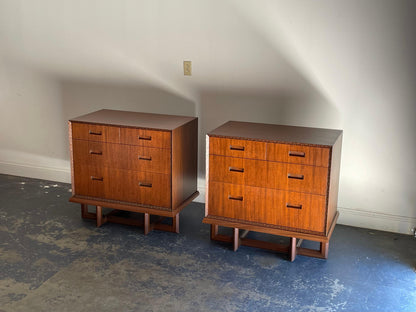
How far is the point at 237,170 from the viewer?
3066 mm

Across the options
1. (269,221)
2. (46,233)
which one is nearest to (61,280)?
(46,233)

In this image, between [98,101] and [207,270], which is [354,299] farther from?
[98,101]

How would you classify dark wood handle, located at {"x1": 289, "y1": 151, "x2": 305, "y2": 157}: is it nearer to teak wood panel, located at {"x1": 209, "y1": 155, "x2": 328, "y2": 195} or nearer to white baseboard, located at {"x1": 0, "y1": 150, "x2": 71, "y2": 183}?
teak wood panel, located at {"x1": 209, "y1": 155, "x2": 328, "y2": 195}

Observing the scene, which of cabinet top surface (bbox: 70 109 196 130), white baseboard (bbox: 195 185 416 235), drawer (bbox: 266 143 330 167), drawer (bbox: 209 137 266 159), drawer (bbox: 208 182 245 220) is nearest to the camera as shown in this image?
drawer (bbox: 266 143 330 167)

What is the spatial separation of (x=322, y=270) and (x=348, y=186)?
31.5 inches

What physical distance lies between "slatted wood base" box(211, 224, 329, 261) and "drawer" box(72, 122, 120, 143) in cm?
87

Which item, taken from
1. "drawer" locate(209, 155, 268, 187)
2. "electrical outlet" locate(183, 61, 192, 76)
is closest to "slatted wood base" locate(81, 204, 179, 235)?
"drawer" locate(209, 155, 268, 187)

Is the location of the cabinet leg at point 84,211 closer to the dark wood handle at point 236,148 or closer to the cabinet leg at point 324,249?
the dark wood handle at point 236,148

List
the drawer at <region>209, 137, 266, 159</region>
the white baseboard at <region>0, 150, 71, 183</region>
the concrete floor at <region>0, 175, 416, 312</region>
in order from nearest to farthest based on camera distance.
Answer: the concrete floor at <region>0, 175, 416, 312</region>, the drawer at <region>209, 137, 266, 159</region>, the white baseboard at <region>0, 150, 71, 183</region>

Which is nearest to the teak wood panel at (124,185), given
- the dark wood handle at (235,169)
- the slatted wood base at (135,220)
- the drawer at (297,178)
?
the slatted wood base at (135,220)

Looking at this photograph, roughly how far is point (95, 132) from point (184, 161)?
62 centimetres

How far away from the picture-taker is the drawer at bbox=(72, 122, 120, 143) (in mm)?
3328

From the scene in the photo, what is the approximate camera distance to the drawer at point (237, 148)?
9.79ft

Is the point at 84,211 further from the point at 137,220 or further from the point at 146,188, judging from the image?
the point at 146,188
